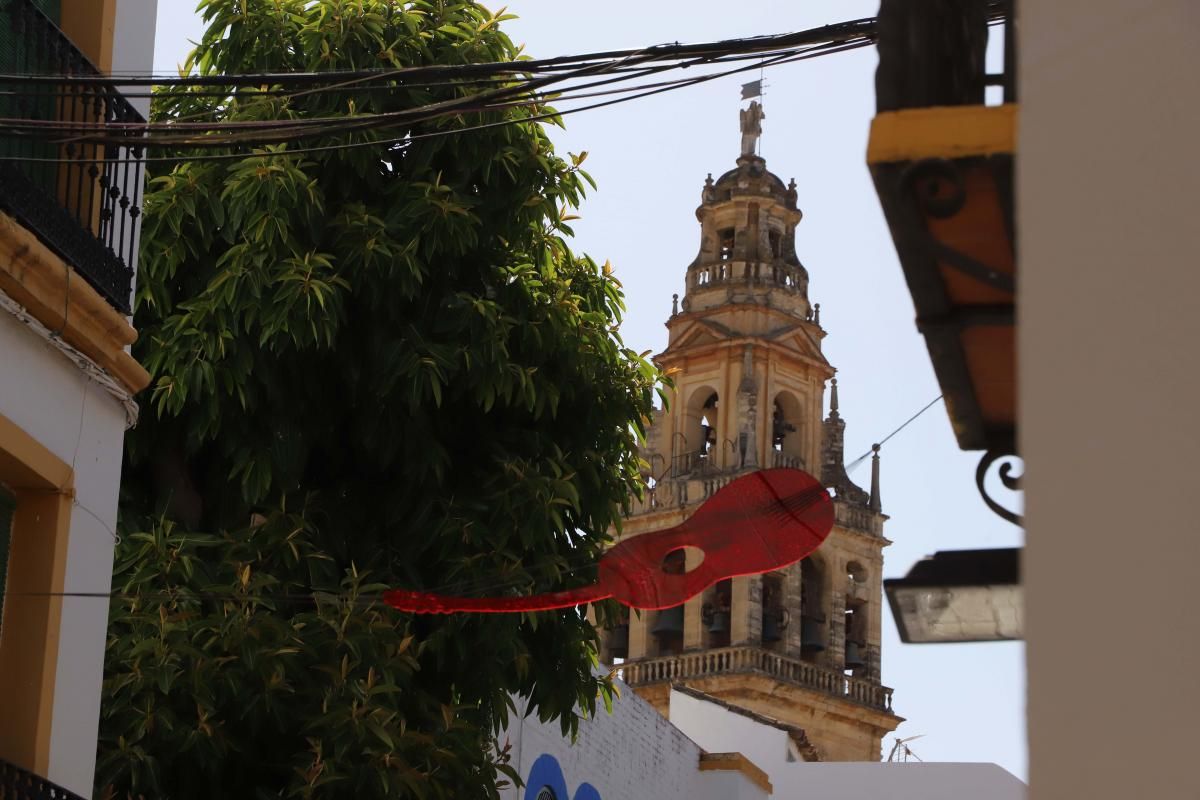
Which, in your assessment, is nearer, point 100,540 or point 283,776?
point 100,540

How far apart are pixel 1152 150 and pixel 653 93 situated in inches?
188

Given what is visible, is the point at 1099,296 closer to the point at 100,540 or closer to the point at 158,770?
the point at 100,540

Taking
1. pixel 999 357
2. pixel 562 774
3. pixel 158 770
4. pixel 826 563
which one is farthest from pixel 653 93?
pixel 826 563

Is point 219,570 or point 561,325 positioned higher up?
point 561,325

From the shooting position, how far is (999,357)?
185 inches

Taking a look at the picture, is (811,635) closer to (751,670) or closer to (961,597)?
(751,670)

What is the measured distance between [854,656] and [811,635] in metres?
1.59

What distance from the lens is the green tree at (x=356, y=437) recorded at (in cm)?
1121

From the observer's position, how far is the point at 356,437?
12.6m

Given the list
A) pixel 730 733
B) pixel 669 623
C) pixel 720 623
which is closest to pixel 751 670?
pixel 720 623

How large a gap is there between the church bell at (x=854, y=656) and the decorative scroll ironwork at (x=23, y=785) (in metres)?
42.8

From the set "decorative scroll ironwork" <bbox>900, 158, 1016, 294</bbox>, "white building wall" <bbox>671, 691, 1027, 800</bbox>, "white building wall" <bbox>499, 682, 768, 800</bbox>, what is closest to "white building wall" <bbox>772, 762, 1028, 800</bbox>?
"white building wall" <bbox>671, 691, 1027, 800</bbox>

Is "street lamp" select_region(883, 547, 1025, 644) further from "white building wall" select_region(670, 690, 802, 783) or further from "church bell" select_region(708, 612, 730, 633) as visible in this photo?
"church bell" select_region(708, 612, 730, 633)

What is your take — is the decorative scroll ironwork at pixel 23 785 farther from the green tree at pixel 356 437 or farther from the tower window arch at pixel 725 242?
the tower window arch at pixel 725 242
